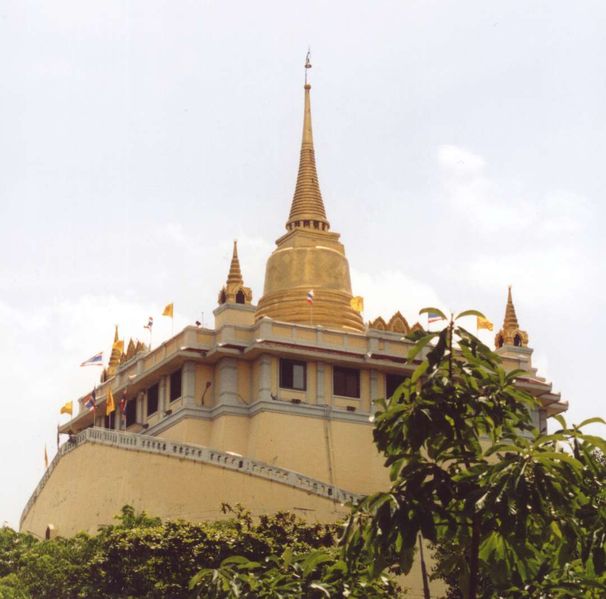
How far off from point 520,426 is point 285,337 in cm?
3987

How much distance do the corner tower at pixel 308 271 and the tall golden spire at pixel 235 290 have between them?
1.82 metres

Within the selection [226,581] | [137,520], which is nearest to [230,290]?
[137,520]

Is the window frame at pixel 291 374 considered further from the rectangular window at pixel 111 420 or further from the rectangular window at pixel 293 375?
the rectangular window at pixel 111 420

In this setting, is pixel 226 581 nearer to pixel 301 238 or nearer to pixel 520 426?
pixel 520 426

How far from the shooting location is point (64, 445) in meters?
59.3

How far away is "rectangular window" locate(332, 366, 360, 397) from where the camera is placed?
5619 centimetres

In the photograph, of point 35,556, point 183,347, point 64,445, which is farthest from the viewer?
point 64,445

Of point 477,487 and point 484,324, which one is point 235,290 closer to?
point 484,324

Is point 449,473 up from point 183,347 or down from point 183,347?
down

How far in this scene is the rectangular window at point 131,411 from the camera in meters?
60.8

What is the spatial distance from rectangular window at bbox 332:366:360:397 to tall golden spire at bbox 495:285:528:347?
7.97 meters

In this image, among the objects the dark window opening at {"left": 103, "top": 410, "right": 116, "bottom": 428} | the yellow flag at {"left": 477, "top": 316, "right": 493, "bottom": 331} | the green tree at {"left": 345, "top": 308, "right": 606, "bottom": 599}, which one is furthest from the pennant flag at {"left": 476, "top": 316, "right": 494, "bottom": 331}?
the green tree at {"left": 345, "top": 308, "right": 606, "bottom": 599}

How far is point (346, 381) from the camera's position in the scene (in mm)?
56344

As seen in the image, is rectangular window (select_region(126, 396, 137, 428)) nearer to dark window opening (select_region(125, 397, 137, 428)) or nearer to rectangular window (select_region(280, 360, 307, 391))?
dark window opening (select_region(125, 397, 137, 428))
